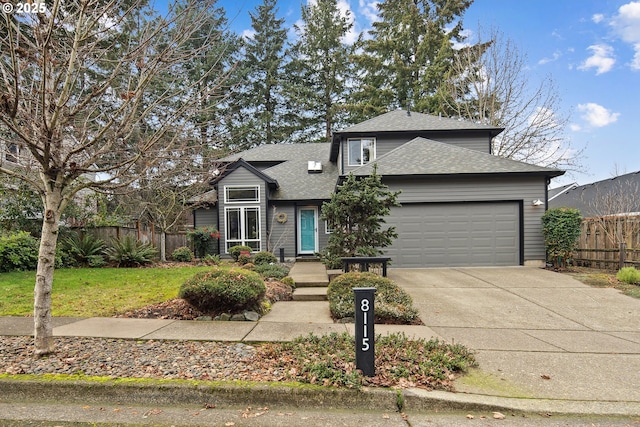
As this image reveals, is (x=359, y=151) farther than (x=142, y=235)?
Yes

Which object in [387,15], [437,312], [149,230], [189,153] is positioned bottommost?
[437,312]

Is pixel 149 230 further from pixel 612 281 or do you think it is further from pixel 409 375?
pixel 612 281

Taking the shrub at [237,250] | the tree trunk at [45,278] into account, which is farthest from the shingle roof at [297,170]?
the tree trunk at [45,278]

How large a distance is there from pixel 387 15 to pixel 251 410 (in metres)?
29.5

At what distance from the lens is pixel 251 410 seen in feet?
9.50

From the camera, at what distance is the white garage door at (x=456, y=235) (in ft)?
36.8

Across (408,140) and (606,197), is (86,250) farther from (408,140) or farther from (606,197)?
(606,197)

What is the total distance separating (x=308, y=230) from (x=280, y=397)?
39.0 feet

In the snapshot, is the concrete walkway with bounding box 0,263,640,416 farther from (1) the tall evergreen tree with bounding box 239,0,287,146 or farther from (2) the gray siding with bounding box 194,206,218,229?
(1) the tall evergreen tree with bounding box 239,0,287,146

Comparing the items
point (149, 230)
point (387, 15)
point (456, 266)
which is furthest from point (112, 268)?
point (387, 15)

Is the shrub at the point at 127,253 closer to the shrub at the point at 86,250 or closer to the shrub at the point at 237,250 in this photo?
the shrub at the point at 86,250

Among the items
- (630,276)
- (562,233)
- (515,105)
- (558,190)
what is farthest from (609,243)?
(558,190)

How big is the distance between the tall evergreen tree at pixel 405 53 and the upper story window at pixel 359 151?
10261mm

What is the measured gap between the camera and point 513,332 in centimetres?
494
